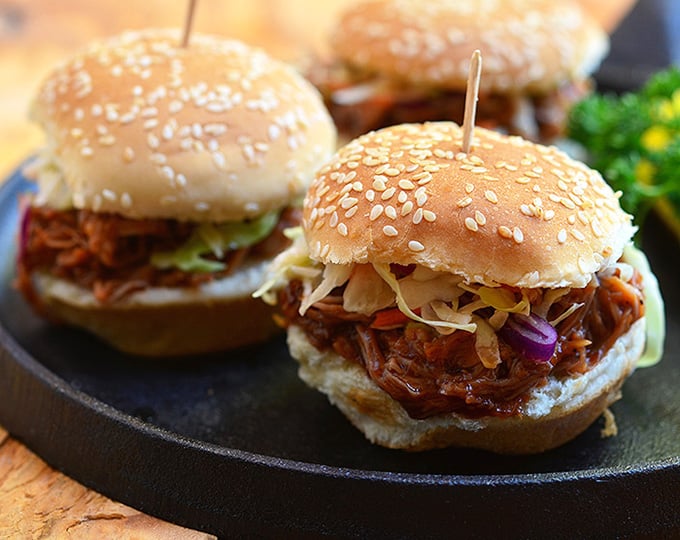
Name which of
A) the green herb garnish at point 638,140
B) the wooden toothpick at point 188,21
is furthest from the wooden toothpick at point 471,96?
the green herb garnish at point 638,140

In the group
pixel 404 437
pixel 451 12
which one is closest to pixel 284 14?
pixel 451 12

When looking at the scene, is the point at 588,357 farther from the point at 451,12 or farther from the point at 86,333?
the point at 451,12

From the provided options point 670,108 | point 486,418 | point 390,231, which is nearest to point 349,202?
point 390,231

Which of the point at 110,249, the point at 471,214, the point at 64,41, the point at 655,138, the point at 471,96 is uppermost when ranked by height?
the point at 471,96

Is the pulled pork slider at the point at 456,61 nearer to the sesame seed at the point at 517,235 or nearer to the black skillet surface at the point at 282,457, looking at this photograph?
the black skillet surface at the point at 282,457

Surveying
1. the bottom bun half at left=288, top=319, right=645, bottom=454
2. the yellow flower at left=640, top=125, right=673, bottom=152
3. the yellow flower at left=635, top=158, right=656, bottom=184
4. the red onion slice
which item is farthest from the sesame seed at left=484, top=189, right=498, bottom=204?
the yellow flower at left=640, top=125, right=673, bottom=152

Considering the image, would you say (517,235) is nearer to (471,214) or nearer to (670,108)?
(471,214)
